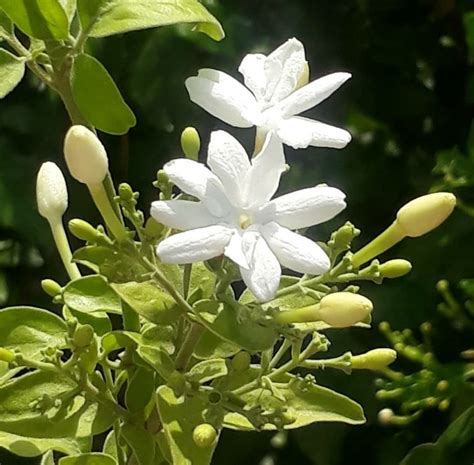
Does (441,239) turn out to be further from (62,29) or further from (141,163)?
(62,29)

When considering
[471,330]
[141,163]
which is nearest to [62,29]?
[141,163]

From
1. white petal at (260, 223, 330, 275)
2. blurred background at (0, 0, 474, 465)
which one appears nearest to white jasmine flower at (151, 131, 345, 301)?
white petal at (260, 223, 330, 275)

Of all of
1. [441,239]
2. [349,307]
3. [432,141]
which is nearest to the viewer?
[349,307]

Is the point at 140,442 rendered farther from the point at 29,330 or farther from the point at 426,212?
the point at 426,212

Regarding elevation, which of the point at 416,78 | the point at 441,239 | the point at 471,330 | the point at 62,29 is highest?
the point at 62,29

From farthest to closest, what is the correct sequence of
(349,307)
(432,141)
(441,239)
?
(432,141) < (441,239) < (349,307)

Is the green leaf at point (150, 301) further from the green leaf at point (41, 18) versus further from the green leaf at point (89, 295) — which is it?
the green leaf at point (41, 18)
